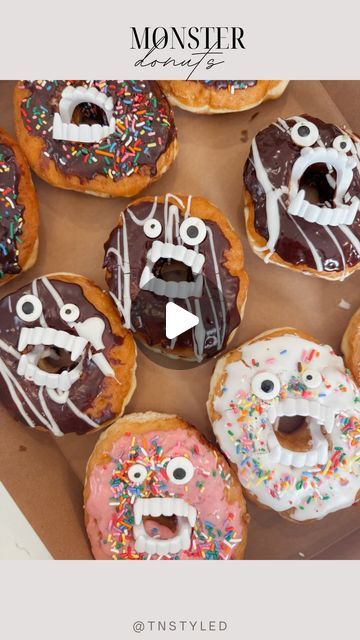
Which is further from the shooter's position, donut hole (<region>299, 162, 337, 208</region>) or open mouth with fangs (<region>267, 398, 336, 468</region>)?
donut hole (<region>299, 162, 337, 208</region>)

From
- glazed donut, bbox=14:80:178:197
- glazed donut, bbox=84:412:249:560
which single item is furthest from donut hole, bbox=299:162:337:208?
glazed donut, bbox=84:412:249:560

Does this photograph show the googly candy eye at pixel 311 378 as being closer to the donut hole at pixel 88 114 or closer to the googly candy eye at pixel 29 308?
the googly candy eye at pixel 29 308

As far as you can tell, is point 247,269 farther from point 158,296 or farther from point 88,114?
point 88,114

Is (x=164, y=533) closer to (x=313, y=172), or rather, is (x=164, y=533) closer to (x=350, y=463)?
(x=350, y=463)

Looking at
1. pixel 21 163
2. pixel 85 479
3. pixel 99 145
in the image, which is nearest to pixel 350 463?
pixel 85 479

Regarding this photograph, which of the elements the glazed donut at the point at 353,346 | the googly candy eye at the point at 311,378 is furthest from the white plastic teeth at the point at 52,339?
the glazed donut at the point at 353,346

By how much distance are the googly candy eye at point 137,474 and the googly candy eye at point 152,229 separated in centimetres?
95

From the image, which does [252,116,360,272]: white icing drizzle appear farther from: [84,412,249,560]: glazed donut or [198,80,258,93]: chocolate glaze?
[84,412,249,560]: glazed donut

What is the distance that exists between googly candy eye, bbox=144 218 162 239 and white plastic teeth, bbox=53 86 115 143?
1.52ft

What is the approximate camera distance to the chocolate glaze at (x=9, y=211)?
92.4 inches

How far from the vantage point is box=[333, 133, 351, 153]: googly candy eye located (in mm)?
2359

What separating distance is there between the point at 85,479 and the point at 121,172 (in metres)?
1.36

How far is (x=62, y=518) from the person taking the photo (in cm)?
237

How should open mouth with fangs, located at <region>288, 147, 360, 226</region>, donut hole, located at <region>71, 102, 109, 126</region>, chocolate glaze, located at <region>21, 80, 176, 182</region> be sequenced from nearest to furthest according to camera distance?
1. open mouth with fangs, located at <region>288, 147, 360, 226</region>
2. chocolate glaze, located at <region>21, 80, 176, 182</region>
3. donut hole, located at <region>71, 102, 109, 126</region>
